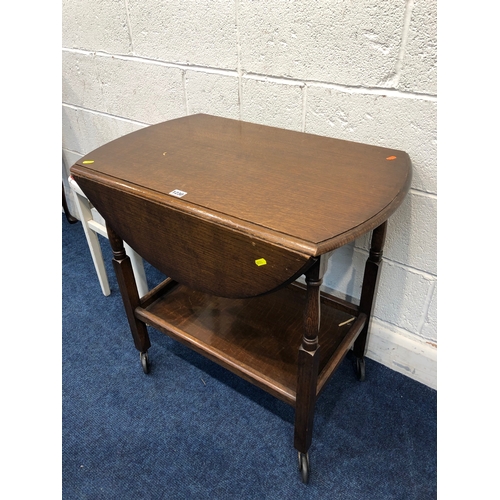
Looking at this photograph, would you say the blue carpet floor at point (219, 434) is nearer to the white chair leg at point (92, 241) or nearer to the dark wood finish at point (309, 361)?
the dark wood finish at point (309, 361)

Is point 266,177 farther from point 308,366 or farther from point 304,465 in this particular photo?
point 304,465

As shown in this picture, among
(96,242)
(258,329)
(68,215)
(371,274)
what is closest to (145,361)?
(258,329)

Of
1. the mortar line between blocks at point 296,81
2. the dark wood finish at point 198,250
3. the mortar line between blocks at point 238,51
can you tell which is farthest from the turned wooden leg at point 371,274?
the mortar line between blocks at point 238,51

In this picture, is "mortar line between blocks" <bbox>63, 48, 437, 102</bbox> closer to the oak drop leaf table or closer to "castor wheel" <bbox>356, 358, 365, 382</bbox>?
the oak drop leaf table

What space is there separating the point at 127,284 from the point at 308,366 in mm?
620

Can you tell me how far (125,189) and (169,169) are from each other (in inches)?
4.7

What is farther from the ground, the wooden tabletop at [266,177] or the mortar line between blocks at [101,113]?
the wooden tabletop at [266,177]

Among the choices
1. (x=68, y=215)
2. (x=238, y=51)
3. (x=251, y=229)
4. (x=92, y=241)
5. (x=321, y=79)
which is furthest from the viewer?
(x=68, y=215)

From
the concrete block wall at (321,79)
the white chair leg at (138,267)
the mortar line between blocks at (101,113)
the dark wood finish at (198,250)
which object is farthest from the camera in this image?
the mortar line between blocks at (101,113)

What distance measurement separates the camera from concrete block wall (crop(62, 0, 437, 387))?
3.03 feet

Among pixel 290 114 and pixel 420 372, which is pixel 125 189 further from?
pixel 420 372

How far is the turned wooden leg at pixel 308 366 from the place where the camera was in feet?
2.48

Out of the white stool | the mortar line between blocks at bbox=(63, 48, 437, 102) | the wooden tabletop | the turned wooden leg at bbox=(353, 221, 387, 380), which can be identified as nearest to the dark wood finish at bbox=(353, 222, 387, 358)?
the turned wooden leg at bbox=(353, 221, 387, 380)

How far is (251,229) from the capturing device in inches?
27.8
